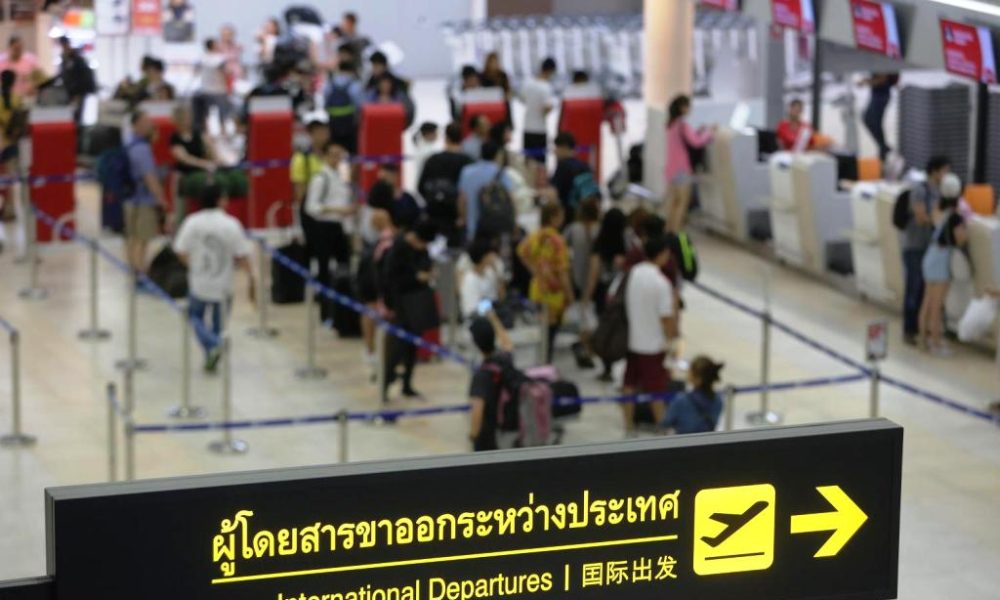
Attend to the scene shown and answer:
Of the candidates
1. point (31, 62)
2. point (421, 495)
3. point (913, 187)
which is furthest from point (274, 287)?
point (421, 495)

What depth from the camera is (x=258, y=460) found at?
12.0 meters

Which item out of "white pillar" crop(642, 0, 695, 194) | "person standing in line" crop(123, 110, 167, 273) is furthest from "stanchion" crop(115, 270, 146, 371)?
"white pillar" crop(642, 0, 695, 194)

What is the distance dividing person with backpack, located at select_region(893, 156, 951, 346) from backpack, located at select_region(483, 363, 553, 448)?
3.95 metres

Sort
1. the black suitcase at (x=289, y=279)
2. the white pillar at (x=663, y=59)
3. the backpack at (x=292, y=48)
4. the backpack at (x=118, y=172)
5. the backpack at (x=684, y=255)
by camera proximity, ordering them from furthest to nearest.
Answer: the backpack at (x=292, y=48)
the white pillar at (x=663, y=59)
the backpack at (x=118, y=172)
the black suitcase at (x=289, y=279)
the backpack at (x=684, y=255)

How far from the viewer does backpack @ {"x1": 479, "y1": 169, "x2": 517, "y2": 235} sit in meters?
14.3

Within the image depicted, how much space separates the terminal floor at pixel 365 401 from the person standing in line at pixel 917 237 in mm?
249

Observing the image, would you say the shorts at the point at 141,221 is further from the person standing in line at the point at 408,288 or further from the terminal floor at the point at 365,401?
the person standing in line at the point at 408,288

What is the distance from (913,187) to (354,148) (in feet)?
22.6

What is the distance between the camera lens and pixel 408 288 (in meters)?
12.9

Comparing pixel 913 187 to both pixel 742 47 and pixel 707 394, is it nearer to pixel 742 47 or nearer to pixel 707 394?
pixel 707 394

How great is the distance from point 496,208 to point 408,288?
169 cm

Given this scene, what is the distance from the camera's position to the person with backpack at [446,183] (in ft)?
50.0

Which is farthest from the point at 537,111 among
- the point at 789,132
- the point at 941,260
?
the point at 941,260

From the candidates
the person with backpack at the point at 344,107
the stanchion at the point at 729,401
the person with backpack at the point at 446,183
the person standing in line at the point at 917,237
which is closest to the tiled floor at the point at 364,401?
the person standing in line at the point at 917,237
